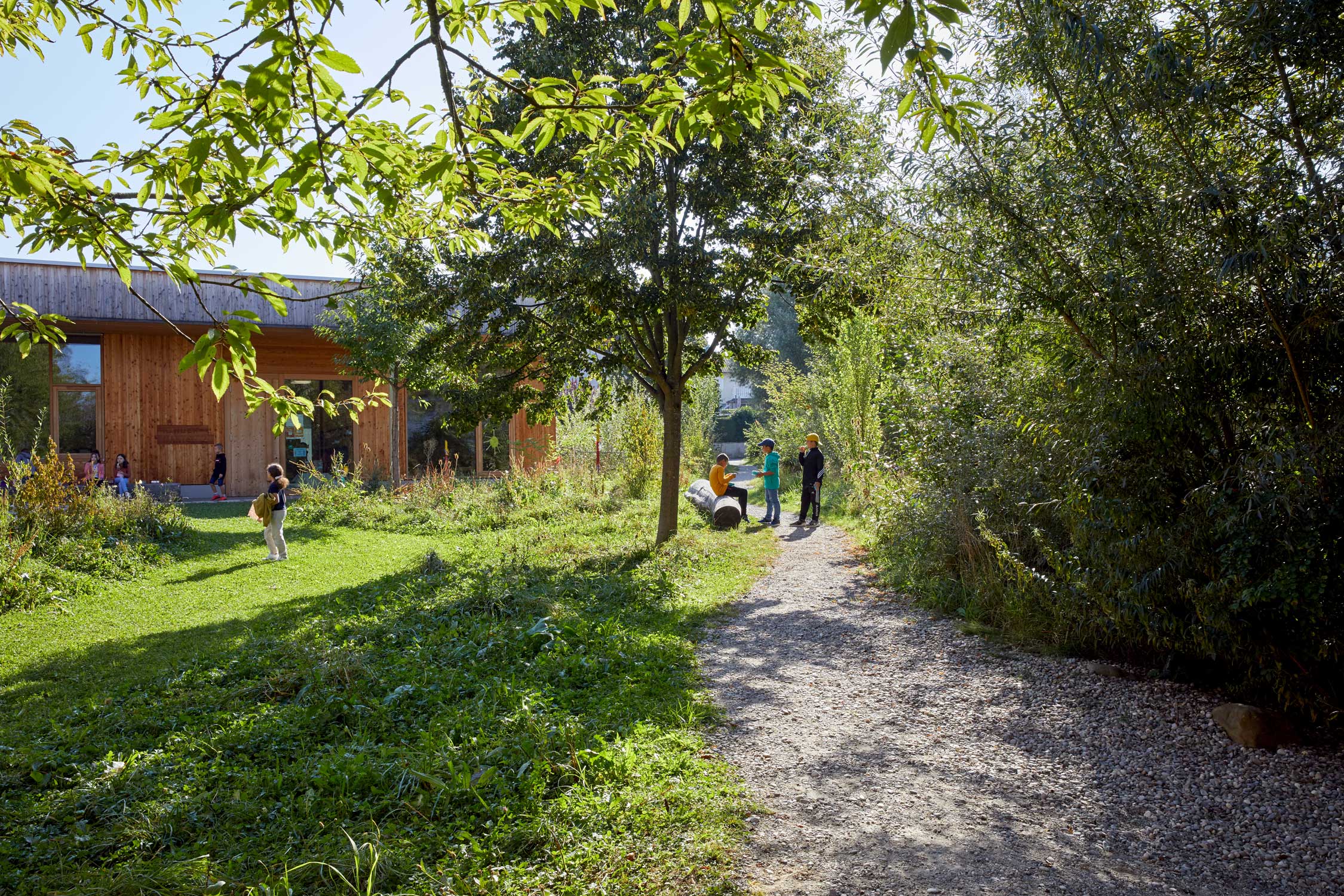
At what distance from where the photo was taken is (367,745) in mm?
4258

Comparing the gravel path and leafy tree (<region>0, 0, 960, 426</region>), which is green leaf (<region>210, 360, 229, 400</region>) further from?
the gravel path

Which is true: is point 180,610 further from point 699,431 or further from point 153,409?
point 699,431

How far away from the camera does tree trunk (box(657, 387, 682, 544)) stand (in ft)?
35.3

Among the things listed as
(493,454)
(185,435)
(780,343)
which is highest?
(780,343)

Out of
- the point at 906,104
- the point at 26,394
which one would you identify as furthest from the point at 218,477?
the point at 906,104

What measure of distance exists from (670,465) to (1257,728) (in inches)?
290

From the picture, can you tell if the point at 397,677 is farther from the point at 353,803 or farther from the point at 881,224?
the point at 881,224

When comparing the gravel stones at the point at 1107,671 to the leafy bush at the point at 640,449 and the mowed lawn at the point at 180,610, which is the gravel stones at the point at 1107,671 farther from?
the leafy bush at the point at 640,449

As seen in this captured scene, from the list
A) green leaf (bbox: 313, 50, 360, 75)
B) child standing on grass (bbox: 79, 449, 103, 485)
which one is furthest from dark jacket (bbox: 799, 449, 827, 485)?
child standing on grass (bbox: 79, 449, 103, 485)

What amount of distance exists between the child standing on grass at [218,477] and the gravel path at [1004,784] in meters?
15.6

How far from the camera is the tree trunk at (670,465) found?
10773 millimetres

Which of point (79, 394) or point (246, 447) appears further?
point (246, 447)

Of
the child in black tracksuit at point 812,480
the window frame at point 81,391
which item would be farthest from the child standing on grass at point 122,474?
the child in black tracksuit at point 812,480

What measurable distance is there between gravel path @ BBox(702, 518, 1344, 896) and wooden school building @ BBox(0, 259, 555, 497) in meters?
11.4
